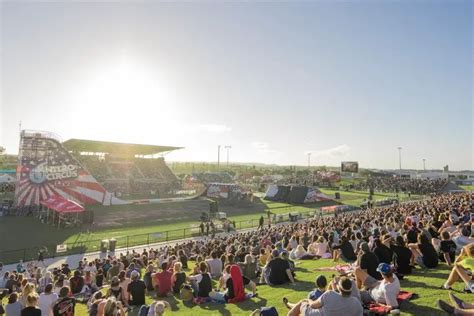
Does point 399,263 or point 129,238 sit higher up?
point 399,263

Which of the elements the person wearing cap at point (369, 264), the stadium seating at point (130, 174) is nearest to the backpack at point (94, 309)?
the person wearing cap at point (369, 264)

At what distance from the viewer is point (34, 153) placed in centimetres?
4019

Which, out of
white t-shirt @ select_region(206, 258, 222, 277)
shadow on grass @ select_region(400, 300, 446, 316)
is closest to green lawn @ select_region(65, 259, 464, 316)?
shadow on grass @ select_region(400, 300, 446, 316)

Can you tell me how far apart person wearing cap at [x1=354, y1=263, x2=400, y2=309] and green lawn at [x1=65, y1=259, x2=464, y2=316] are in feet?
1.08

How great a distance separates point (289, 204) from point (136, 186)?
29.6 metres

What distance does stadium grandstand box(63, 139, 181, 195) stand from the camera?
2432 inches

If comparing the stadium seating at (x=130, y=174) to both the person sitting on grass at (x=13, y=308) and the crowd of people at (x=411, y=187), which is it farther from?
the person sitting on grass at (x=13, y=308)

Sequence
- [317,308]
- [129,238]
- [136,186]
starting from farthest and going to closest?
Answer: [136,186] → [129,238] → [317,308]

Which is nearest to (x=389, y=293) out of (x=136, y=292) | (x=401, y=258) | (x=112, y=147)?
(x=401, y=258)

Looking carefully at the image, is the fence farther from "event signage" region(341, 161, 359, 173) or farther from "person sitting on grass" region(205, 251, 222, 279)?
"event signage" region(341, 161, 359, 173)

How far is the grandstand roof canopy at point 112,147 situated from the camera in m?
58.8

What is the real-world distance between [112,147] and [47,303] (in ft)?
198

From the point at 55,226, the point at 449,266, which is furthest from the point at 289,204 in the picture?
the point at 449,266

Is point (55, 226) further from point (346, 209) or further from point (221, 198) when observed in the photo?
point (346, 209)
